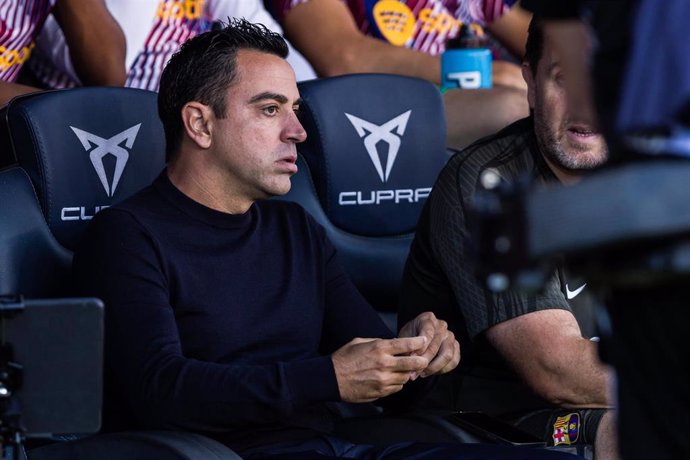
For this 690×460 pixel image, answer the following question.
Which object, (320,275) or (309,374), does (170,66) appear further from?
(309,374)

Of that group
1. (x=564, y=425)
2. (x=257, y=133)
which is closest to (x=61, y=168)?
(x=257, y=133)

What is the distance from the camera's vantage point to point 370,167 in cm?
328

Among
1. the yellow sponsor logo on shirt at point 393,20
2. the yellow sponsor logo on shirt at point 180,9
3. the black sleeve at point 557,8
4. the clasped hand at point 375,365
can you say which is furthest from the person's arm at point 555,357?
the yellow sponsor logo on shirt at point 393,20

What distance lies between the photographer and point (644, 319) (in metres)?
1.47

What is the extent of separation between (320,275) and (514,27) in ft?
7.08

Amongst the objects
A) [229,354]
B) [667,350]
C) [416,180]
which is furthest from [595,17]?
[416,180]

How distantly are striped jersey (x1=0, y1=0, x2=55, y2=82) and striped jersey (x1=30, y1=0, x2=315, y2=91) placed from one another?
0.18 meters

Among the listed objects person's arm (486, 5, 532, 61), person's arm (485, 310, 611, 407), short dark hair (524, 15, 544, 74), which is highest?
person's arm (486, 5, 532, 61)

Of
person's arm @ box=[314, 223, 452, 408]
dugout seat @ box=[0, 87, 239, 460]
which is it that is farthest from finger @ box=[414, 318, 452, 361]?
dugout seat @ box=[0, 87, 239, 460]

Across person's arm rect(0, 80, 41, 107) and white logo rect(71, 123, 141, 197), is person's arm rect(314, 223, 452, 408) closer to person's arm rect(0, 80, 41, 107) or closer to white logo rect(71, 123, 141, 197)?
white logo rect(71, 123, 141, 197)

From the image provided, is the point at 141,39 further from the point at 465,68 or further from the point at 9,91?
the point at 465,68

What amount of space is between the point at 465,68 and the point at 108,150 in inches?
59.9

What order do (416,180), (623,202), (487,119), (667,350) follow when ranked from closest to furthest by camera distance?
(623,202) < (667,350) < (416,180) < (487,119)

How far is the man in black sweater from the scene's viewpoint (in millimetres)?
2439
